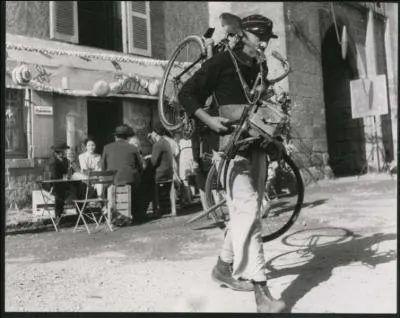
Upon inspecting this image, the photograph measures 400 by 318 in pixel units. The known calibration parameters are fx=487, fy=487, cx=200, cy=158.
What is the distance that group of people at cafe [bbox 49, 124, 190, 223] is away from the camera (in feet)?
19.6

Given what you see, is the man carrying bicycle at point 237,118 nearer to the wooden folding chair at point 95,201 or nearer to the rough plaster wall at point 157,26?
the wooden folding chair at point 95,201

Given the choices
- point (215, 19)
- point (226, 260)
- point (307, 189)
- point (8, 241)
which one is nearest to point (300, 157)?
point (307, 189)

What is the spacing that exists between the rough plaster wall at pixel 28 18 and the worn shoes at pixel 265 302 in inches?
220

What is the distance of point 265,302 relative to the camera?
2650mm

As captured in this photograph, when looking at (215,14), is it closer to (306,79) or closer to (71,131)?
(71,131)

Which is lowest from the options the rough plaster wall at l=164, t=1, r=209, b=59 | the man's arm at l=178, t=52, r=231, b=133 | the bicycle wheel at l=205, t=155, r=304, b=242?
the bicycle wheel at l=205, t=155, r=304, b=242

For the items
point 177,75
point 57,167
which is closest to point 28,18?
point 57,167

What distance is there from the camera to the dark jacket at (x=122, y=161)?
20.6 ft

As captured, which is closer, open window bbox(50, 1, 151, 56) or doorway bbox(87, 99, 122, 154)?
doorway bbox(87, 99, 122, 154)

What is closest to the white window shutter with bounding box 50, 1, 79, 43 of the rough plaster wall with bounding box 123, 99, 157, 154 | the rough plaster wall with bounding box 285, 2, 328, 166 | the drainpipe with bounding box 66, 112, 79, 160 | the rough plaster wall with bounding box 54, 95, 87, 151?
the rough plaster wall with bounding box 54, 95, 87, 151

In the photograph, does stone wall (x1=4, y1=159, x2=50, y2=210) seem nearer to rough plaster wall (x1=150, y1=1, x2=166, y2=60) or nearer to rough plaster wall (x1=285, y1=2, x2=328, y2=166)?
rough plaster wall (x1=150, y1=1, x2=166, y2=60)

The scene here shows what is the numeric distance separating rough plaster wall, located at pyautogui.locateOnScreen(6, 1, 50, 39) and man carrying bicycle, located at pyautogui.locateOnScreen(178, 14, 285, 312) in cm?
484

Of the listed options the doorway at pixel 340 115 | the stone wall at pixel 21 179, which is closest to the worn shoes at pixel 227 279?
the stone wall at pixel 21 179

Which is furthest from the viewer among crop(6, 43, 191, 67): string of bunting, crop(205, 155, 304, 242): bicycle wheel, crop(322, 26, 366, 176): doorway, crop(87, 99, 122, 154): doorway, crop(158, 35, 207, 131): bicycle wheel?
crop(322, 26, 366, 176): doorway
